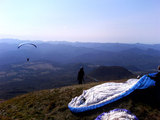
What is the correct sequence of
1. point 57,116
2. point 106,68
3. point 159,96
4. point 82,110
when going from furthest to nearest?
1. point 106,68
2. point 57,116
3. point 82,110
4. point 159,96

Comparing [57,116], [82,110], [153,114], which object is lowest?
[57,116]

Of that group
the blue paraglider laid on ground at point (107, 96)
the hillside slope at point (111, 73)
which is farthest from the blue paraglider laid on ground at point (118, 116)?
the hillside slope at point (111, 73)

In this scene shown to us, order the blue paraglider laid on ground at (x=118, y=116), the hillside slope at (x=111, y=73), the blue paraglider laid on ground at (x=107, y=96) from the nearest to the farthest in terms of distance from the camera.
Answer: the blue paraglider laid on ground at (x=118, y=116), the blue paraglider laid on ground at (x=107, y=96), the hillside slope at (x=111, y=73)

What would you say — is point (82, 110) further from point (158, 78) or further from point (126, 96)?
point (158, 78)

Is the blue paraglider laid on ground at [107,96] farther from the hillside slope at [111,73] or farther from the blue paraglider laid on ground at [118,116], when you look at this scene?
the hillside slope at [111,73]

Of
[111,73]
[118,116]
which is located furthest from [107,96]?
[111,73]

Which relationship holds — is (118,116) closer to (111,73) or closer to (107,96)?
(107,96)

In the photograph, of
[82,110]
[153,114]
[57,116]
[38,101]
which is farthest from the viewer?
[38,101]

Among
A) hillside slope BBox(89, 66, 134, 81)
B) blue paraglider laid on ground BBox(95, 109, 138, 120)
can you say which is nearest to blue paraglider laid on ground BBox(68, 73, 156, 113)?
blue paraglider laid on ground BBox(95, 109, 138, 120)

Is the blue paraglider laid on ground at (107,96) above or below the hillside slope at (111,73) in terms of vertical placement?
above

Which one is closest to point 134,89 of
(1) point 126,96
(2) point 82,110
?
(1) point 126,96

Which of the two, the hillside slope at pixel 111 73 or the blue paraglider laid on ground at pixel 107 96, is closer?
the blue paraglider laid on ground at pixel 107 96
